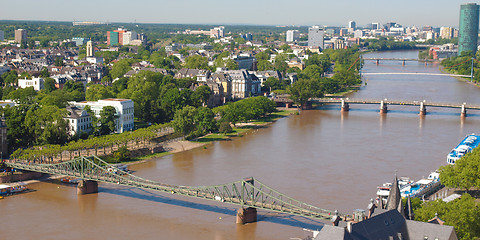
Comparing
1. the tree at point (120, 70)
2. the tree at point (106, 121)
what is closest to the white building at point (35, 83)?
the tree at point (120, 70)

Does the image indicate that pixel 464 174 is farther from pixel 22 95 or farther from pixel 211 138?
pixel 22 95

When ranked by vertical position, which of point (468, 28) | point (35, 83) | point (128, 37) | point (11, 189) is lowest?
point (11, 189)

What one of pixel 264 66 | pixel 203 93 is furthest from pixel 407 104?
pixel 264 66

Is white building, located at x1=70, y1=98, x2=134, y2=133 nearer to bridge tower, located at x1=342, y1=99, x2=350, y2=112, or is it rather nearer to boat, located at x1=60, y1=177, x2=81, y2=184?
boat, located at x1=60, y1=177, x2=81, y2=184

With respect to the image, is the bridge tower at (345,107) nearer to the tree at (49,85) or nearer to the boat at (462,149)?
the boat at (462,149)

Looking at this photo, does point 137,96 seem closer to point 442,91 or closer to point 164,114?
point 164,114

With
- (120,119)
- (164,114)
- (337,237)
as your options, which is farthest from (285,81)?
(337,237)

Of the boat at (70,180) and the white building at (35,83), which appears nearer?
the boat at (70,180)
